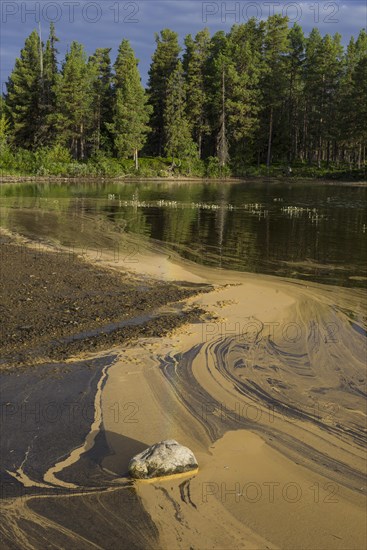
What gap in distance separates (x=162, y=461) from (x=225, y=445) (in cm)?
87

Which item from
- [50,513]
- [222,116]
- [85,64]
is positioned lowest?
[50,513]

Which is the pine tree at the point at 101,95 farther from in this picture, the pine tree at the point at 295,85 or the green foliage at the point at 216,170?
the pine tree at the point at 295,85

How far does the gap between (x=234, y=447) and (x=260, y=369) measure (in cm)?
208

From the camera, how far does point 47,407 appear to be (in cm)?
559

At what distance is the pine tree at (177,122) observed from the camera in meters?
65.4

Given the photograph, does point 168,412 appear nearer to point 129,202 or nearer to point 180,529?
point 180,529

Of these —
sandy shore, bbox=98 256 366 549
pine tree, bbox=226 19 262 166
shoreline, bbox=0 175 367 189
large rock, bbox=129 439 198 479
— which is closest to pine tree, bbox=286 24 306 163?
pine tree, bbox=226 19 262 166

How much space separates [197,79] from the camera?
69188mm

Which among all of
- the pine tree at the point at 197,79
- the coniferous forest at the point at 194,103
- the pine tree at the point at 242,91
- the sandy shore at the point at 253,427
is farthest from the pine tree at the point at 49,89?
the sandy shore at the point at 253,427

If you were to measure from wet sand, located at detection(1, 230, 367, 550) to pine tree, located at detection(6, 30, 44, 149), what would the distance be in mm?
62571

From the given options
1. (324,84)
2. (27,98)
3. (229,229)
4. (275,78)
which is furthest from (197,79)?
(229,229)

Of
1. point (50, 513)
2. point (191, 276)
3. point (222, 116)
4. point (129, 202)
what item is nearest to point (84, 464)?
point (50, 513)

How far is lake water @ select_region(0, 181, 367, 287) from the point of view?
46.8 ft

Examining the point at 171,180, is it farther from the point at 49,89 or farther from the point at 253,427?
the point at 253,427
